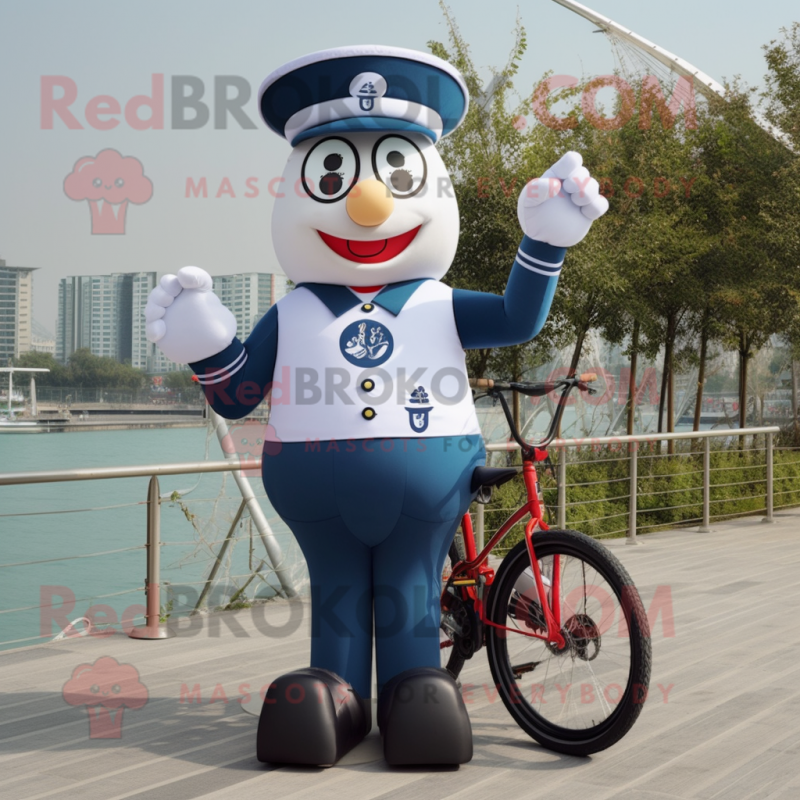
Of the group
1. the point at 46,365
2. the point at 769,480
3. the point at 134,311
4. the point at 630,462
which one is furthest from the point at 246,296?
the point at 769,480

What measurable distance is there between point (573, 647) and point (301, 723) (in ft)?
2.56

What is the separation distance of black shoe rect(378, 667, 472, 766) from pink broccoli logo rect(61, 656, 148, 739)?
0.90 metres

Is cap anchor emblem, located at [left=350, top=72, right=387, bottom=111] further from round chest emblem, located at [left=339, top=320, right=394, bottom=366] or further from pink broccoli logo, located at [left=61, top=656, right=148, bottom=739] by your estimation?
pink broccoli logo, located at [left=61, top=656, right=148, bottom=739]

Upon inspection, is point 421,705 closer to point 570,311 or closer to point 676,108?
point 570,311

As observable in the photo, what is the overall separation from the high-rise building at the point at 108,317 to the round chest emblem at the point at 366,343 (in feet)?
1.90

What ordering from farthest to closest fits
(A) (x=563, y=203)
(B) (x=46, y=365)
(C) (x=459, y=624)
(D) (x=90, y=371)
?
(B) (x=46, y=365), (D) (x=90, y=371), (C) (x=459, y=624), (A) (x=563, y=203)

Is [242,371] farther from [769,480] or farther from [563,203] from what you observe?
[769,480]

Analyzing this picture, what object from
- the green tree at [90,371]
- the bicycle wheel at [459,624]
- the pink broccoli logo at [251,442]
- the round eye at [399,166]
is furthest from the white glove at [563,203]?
the green tree at [90,371]

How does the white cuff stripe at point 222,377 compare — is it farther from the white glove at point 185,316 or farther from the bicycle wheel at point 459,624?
the bicycle wheel at point 459,624

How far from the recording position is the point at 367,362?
2.68 meters

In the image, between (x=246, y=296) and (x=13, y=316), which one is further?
(x=13, y=316)

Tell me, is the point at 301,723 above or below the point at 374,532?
below

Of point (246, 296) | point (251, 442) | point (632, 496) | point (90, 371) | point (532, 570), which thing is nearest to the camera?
point (532, 570)

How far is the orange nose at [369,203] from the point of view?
266cm
